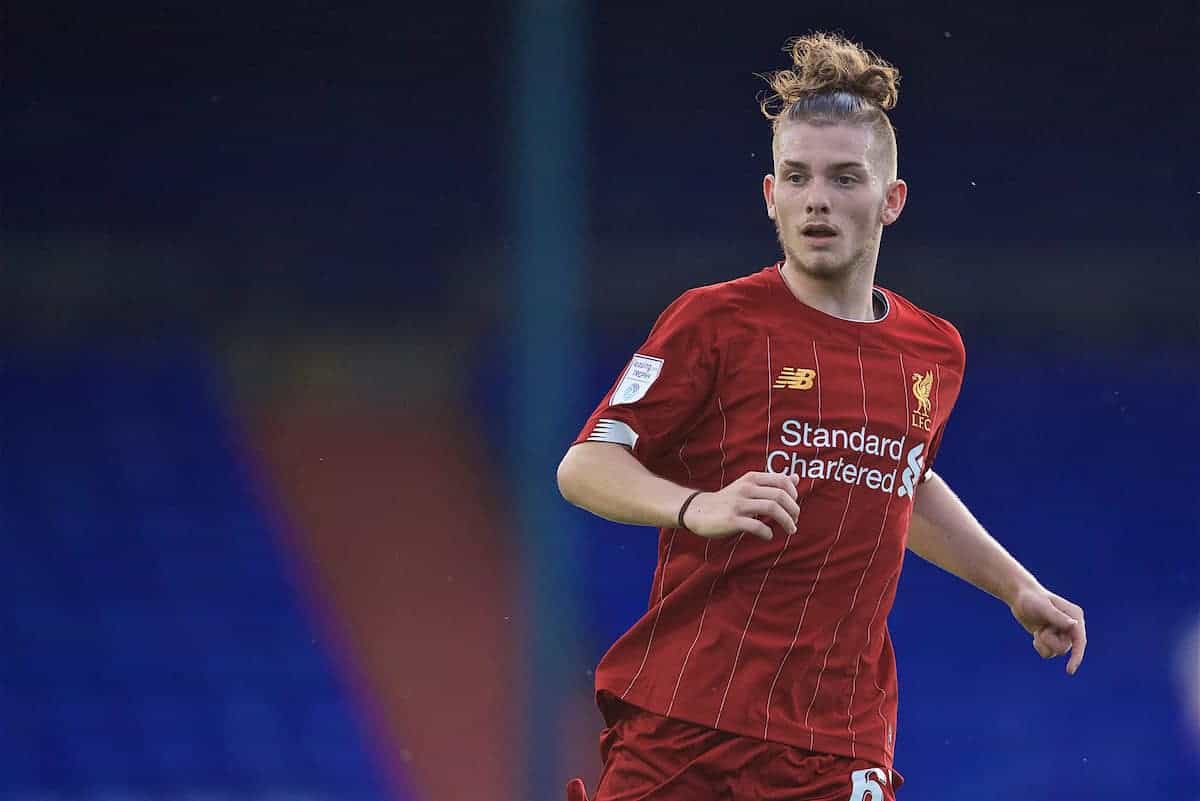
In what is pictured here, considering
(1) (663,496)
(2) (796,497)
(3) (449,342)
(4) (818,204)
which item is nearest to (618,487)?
(1) (663,496)

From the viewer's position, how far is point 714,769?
225cm

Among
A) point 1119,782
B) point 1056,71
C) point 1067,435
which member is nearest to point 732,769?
point 1119,782

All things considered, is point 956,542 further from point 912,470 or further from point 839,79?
point 839,79

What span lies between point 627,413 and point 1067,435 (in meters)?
3.60

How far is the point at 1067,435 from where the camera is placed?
5488 mm

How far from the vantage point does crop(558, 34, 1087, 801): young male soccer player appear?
7.43ft

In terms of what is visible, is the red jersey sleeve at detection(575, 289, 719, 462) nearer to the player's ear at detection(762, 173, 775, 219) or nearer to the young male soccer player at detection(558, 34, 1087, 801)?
the young male soccer player at detection(558, 34, 1087, 801)

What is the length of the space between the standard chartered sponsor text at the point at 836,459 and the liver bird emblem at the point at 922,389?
0.10 m

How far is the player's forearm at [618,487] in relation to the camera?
7.04 ft

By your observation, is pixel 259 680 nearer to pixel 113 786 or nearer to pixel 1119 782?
pixel 113 786

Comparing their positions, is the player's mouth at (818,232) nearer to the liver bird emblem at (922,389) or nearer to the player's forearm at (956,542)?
the liver bird emblem at (922,389)

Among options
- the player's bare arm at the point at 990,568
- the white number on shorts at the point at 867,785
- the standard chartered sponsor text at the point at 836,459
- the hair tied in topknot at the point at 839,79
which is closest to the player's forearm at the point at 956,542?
the player's bare arm at the point at 990,568

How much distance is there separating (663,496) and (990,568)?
2.53ft

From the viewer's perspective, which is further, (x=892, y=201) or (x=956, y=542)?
(x=956, y=542)
